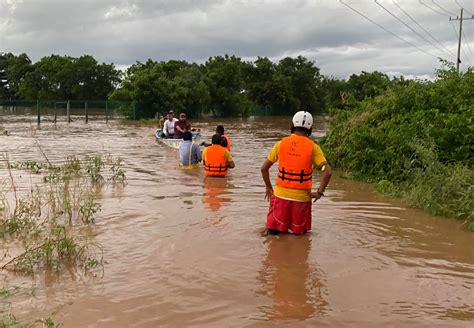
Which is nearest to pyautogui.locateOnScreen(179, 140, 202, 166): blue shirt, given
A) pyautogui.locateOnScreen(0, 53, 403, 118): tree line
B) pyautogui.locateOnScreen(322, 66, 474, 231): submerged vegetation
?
pyautogui.locateOnScreen(322, 66, 474, 231): submerged vegetation

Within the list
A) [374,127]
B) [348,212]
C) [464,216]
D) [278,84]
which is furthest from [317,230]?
[278,84]

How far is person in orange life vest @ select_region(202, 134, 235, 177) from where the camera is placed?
12265mm

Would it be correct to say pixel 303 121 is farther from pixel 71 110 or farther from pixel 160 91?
pixel 71 110

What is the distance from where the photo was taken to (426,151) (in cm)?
1028

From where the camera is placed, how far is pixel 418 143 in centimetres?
1093

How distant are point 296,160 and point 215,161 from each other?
19.5 ft

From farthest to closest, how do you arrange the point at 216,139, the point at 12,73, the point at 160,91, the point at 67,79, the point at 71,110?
the point at 12,73 → the point at 67,79 → the point at 71,110 → the point at 160,91 → the point at 216,139

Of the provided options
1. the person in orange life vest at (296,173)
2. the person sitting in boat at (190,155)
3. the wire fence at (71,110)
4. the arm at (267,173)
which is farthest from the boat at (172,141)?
the wire fence at (71,110)

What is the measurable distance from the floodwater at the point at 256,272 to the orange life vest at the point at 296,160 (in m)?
0.85

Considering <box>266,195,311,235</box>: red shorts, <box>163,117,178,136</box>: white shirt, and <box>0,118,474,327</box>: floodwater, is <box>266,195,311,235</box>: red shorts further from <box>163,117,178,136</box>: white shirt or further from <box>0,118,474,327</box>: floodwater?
<box>163,117,178,136</box>: white shirt

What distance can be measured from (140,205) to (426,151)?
5.80 metres

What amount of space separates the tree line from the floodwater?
76.4 feet

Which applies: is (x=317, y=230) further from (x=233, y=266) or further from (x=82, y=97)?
(x=82, y=97)

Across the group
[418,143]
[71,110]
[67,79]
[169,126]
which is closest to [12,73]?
[67,79]
